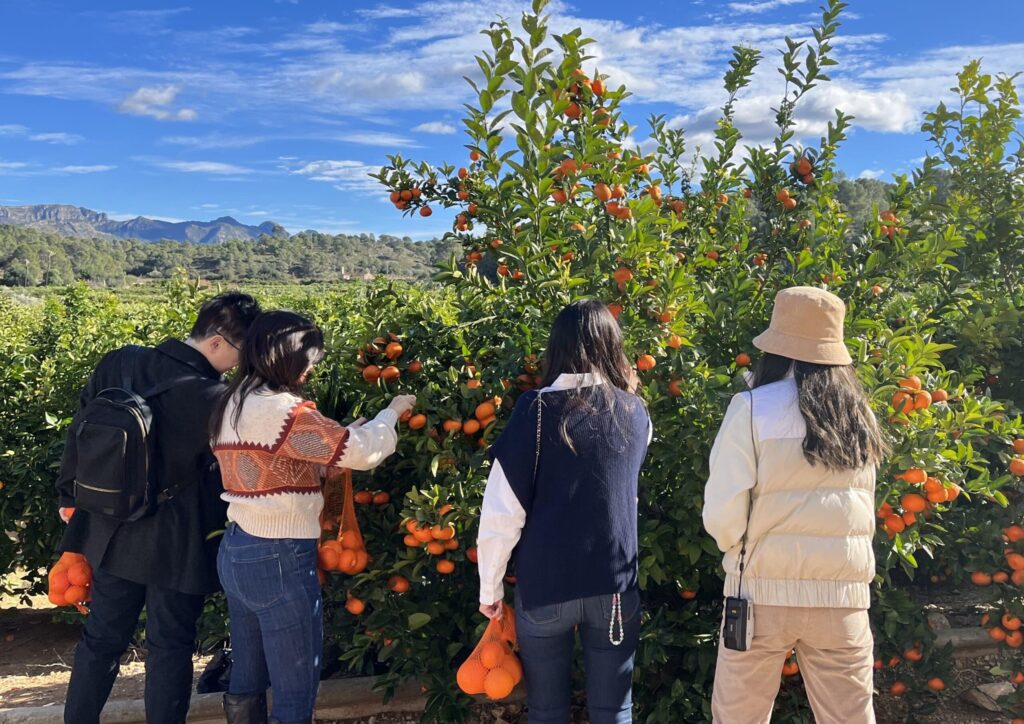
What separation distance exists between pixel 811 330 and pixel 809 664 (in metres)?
0.87

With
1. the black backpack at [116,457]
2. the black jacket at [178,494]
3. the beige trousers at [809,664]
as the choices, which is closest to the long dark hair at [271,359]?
the black jacket at [178,494]

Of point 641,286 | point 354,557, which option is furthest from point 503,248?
point 354,557

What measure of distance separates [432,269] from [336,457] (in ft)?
2.90

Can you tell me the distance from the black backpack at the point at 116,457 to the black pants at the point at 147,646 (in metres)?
0.30

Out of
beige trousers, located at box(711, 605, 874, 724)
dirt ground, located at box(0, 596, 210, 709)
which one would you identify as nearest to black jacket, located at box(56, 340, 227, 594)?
dirt ground, located at box(0, 596, 210, 709)

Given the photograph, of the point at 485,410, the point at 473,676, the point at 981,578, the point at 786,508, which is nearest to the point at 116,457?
the point at 485,410

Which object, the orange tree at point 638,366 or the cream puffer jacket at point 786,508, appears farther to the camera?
the orange tree at point 638,366

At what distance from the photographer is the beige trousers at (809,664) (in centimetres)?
197

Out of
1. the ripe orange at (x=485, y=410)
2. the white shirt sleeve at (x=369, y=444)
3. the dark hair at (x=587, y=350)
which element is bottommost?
the white shirt sleeve at (x=369, y=444)

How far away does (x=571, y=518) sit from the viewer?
6.62 feet

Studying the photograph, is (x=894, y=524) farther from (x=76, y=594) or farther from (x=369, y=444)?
(x=76, y=594)

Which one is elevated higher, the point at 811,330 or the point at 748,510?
the point at 811,330

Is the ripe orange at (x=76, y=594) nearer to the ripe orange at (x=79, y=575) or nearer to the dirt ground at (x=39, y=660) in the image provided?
the ripe orange at (x=79, y=575)

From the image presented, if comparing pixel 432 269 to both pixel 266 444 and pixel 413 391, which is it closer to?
pixel 413 391
